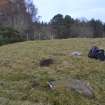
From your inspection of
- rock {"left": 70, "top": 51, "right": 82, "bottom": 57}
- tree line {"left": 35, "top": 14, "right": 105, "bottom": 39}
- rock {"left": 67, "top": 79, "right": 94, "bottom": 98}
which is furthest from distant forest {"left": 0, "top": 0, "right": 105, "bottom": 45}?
rock {"left": 67, "top": 79, "right": 94, "bottom": 98}

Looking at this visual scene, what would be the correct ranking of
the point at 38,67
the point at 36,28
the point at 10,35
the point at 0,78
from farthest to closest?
1. the point at 36,28
2. the point at 10,35
3. the point at 38,67
4. the point at 0,78

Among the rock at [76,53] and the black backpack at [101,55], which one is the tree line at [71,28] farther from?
the black backpack at [101,55]

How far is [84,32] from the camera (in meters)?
30.0

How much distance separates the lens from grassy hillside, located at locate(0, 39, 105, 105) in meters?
7.61

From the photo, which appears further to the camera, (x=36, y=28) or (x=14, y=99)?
(x=36, y=28)

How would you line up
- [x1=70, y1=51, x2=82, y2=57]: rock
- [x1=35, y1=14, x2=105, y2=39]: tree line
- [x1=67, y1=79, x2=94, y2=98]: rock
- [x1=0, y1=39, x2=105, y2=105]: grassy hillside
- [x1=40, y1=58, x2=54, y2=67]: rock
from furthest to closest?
[x1=35, y1=14, x2=105, y2=39]: tree line → [x1=70, y1=51, x2=82, y2=57]: rock → [x1=40, y1=58, x2=54, y2=67]: rock → [x1=67, y1=79, x2=94, y2=98]: rock → [x1=0, y1=39, x2=105, y2=105]: grassy hillside

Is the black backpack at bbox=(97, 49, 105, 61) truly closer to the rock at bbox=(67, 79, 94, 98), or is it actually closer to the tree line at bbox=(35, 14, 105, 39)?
the rock at bbox=(67, 79, 94, 98)

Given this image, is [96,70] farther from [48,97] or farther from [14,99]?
[14,99]

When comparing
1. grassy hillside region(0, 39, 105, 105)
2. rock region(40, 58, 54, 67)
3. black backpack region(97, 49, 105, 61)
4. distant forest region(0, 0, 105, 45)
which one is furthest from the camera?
distant forest region(0, 0, 105, 45)

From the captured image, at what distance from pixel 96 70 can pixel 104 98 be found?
275 cm

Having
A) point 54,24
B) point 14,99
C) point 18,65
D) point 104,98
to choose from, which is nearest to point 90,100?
point 104,98

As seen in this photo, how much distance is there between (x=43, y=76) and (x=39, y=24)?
849 inches

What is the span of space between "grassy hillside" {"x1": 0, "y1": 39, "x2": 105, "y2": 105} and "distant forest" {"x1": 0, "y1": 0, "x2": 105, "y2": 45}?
12.3 meters

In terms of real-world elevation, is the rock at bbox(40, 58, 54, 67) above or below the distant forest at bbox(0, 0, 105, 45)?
below
